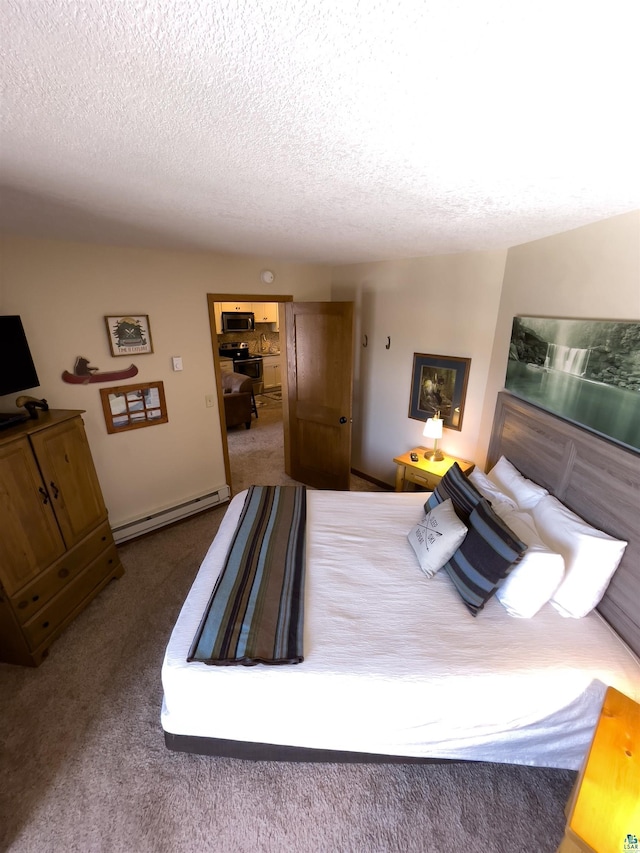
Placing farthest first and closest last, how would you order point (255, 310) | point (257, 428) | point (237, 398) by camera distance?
point (255, 310) → point (257, 428) → point (237, 398)

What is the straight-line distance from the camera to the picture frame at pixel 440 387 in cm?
298

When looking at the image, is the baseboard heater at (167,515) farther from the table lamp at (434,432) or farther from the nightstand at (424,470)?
the table lamp at (434,432)

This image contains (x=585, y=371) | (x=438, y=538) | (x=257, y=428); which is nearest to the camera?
(x=585, y=371)

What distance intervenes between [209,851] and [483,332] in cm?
326

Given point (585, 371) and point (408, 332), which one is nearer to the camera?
point (585, 371)

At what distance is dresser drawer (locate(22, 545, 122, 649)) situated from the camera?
6.56ft

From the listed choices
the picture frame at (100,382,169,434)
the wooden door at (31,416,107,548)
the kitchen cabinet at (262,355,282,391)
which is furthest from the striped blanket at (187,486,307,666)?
the kitchen cabinet at (262,355,282,391)

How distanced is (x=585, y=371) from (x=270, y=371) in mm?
6511

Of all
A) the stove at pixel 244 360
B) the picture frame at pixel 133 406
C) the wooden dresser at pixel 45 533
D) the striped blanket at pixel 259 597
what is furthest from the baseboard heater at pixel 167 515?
the stove at pixel 244 360

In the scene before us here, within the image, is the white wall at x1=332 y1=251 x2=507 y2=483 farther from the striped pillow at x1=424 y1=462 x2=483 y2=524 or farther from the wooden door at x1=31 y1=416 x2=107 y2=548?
the wooden door at x1=31 y1=416 x2=107 y2=548

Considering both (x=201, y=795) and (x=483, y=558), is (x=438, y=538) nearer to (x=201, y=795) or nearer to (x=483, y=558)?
(x=483, y=558)

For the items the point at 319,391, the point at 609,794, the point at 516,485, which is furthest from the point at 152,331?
the point at 609,794

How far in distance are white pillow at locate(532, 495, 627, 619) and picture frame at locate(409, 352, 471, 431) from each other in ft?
4.86

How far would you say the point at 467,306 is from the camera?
112 inches
